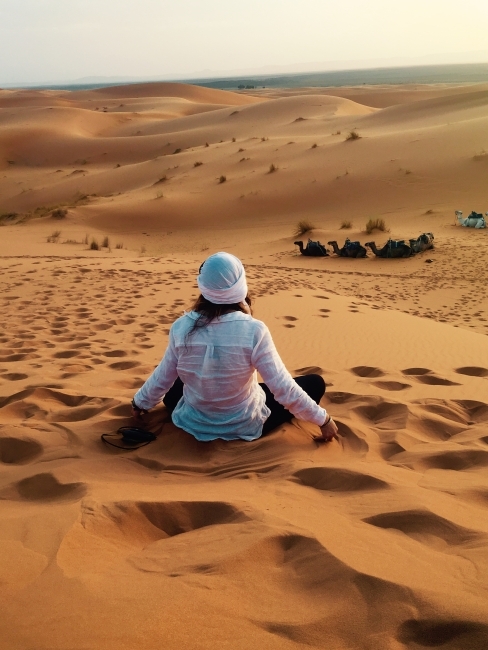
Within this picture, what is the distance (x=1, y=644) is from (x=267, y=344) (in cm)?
191

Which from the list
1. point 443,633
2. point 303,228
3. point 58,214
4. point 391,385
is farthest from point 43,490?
point 58,214

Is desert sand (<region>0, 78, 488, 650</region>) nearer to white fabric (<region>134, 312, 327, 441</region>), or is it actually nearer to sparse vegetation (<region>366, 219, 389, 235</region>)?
white fabric (<region>134, 312, 327, 441</region>)

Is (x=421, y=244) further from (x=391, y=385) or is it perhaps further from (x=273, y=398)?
(x=273, y=398)

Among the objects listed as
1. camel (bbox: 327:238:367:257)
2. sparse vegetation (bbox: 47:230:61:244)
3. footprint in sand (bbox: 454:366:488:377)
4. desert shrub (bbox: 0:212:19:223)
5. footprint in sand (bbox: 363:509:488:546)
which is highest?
footprint in sand (bbox: 363:509:488:546)

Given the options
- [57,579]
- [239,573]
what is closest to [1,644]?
[57,579]

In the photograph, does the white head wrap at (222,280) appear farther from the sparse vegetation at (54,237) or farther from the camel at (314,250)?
the sparse vegetation at (54,237)

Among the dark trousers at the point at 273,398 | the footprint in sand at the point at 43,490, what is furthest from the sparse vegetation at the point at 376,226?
the footprint in sand at the point at 43,490

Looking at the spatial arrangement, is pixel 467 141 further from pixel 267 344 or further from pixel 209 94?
pixel 209 94

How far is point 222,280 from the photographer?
3.24 metres

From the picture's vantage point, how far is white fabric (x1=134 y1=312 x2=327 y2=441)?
335cm

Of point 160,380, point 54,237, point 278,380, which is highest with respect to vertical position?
point 278,380

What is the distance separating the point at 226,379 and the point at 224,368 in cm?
7

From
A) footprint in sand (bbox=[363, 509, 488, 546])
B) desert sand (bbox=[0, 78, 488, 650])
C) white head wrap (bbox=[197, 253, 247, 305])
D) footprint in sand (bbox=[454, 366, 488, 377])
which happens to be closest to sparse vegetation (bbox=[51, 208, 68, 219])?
desert sand (bbox=[0, 78, 488, 650])

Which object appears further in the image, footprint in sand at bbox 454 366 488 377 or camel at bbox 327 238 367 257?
camel at bbox 327 238 367 257
